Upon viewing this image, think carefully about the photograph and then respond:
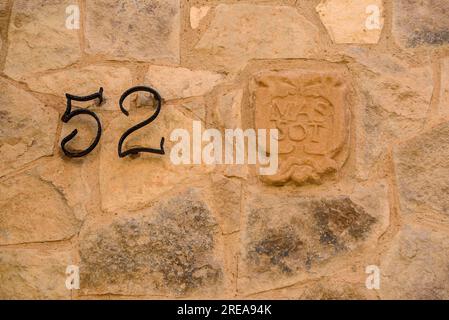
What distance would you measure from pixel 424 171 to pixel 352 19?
1.81 ft

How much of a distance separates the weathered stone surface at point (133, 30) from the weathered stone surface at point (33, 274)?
0.67 meters

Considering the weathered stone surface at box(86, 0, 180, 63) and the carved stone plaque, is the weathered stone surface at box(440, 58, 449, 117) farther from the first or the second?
the weathered stone surface at box(86, 0, 180, 63)

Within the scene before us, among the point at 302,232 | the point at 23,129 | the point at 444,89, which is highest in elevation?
the point at 444,89

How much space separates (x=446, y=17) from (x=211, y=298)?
1.20m

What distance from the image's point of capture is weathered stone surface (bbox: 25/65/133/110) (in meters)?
1.86

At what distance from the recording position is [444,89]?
1.89 m

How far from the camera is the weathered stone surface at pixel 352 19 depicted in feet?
6.31

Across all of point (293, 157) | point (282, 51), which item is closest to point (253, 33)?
point (282, 51)

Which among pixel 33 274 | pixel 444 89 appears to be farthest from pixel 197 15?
pixel 33 274

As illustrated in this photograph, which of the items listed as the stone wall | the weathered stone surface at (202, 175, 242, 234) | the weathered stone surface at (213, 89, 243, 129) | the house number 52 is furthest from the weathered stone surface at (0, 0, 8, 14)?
the weathered stone surface at (202, 175, 242, 234)

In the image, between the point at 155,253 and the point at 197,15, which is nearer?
the point at 155,253

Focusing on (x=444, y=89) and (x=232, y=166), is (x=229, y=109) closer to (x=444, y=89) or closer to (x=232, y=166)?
(x=232, y=166)

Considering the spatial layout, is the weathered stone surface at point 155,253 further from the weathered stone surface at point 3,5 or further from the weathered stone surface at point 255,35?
the weathered stone surface at point 3,5

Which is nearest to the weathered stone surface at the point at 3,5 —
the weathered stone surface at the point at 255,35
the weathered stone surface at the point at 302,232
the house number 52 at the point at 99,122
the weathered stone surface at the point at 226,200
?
the house number 52 at the point at 99,122
